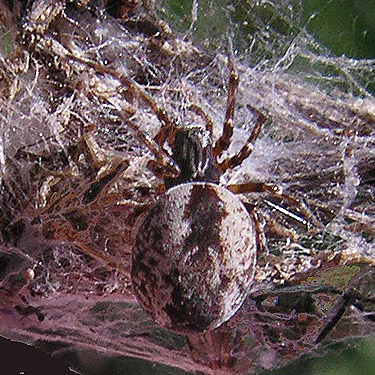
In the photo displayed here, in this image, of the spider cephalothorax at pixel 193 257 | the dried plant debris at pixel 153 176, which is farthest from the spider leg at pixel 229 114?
the spider cephalothorax at pixel 193 257

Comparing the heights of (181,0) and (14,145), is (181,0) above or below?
above

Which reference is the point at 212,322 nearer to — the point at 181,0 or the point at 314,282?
the point at 314,282

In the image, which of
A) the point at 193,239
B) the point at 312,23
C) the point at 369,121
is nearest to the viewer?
the point at 193,239

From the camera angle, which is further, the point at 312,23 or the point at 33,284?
the point at 312,23

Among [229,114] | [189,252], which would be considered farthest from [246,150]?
[189,252]

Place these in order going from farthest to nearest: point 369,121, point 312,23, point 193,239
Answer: point 312,23 → point 369,121 → point 193,239

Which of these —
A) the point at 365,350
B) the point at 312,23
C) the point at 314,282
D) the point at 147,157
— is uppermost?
the point at 312,23

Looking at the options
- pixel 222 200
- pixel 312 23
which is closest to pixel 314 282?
pixel 222 200
